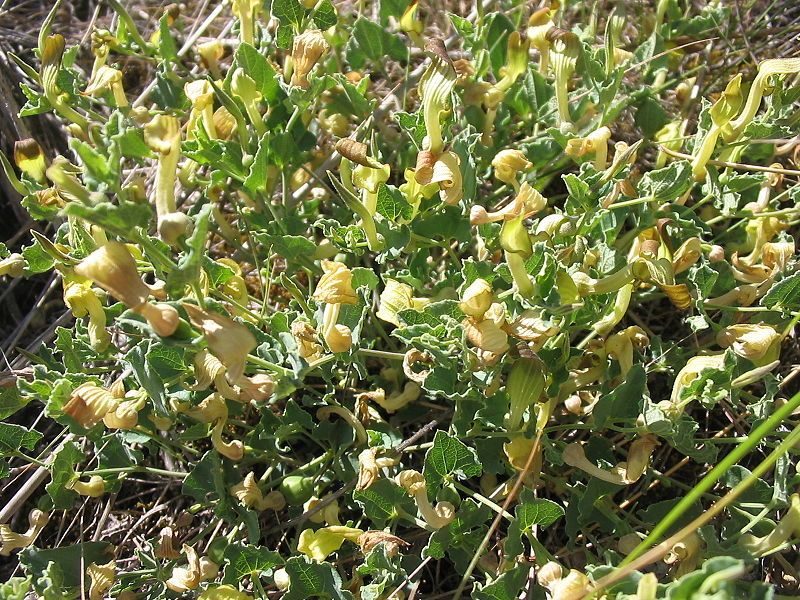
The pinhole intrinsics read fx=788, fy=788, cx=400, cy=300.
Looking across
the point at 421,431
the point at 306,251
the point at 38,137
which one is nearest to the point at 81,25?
the point at 38,137

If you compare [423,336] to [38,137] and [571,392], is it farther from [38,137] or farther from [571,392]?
[38,137]

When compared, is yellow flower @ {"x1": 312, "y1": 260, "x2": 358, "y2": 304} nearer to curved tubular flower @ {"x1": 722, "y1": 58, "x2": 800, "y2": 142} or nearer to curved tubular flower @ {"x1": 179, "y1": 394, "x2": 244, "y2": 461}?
curved tubular flower @ {"x1": 179, "y1": 394, "x2": 244, "y2": 461}

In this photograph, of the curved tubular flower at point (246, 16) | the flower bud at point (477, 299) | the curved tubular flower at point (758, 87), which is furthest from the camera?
the curved tubular flower at point (246, 16)

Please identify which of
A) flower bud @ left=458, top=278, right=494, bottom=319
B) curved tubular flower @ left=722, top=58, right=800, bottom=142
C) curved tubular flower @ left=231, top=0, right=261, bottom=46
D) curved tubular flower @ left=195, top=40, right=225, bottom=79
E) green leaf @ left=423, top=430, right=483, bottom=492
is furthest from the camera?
curved tubular flower @ left=195, top=40, right=225, bottom=79

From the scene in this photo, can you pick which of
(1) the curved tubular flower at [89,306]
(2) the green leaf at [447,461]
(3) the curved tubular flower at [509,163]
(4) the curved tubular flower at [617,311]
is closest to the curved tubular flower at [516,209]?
(3) the curved tubular flower at [509,163]

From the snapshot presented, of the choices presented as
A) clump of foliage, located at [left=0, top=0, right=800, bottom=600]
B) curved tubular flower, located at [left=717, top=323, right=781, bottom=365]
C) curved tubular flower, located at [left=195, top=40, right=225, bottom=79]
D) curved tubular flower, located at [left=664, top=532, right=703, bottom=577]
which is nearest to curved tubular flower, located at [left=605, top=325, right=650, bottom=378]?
clump of foliage, located at [left=0, top=0, right=800, bottom=600]

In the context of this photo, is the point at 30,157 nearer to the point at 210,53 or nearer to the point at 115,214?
the point at 210,53

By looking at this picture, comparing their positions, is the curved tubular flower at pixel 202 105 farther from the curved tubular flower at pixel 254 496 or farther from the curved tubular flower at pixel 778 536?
the curved tubular flower at pixel 778 536
